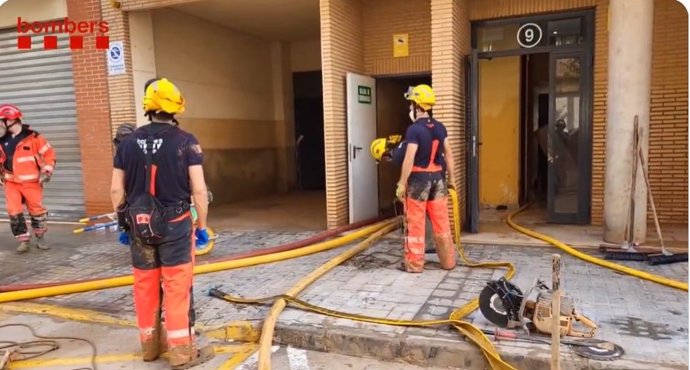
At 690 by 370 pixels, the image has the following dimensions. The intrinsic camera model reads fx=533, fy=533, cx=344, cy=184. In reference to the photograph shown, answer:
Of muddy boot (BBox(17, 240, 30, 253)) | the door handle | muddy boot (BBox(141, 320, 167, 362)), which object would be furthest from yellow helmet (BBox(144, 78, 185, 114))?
muddy boot (BBox(17, 240, 30, 253))

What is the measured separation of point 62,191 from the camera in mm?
10289

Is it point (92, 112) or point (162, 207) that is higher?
point (92, 112)

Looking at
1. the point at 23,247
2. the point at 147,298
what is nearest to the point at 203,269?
the point at 147,298

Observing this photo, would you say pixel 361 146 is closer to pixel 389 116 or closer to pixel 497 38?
pixel 389 116

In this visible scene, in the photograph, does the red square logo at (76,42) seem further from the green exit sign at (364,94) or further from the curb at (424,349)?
the curb at (424,349)

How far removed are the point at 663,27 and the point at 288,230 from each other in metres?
6.19

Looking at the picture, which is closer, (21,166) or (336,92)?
(21,166)

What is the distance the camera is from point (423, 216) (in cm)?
567

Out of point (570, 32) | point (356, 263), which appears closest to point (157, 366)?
point (356, 263)

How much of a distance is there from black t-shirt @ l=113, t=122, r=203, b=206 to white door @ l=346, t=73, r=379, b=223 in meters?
4.63

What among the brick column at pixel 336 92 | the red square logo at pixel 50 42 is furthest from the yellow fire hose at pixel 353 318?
the red square logo at pixel 50 42

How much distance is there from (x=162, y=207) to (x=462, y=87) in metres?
5.41

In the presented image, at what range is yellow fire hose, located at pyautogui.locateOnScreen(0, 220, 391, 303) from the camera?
5.37 metres

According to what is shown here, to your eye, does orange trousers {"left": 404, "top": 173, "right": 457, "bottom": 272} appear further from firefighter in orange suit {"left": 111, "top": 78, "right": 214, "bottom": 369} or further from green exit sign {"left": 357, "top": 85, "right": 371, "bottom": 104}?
green exit sign {"left": 357, "top": 85, "right": 371, "bottom": 104}
